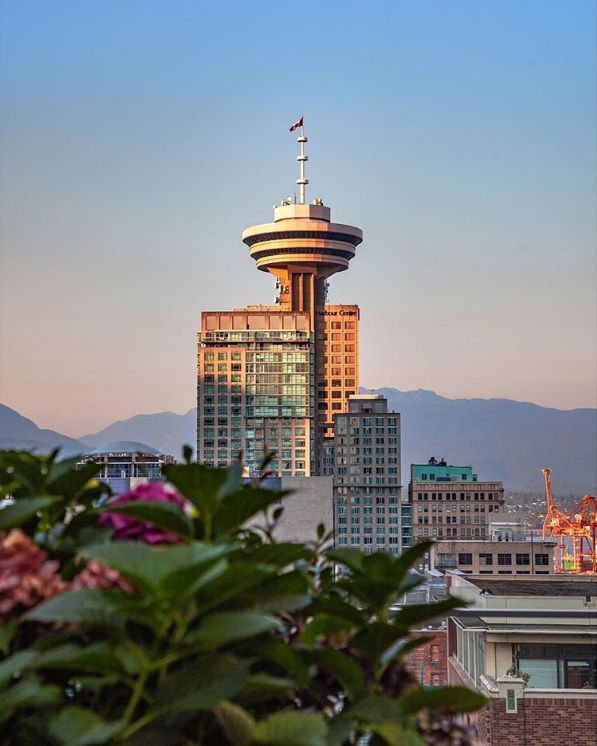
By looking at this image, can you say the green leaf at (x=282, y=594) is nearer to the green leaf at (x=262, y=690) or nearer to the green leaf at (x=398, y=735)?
the green leaf at (x=262, y=690)

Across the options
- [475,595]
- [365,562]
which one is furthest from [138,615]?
[475,595]

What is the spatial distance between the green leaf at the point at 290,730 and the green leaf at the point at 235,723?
13mm

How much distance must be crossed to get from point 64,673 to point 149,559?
46cm

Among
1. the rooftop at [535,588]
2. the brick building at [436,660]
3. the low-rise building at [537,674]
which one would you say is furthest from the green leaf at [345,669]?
the brick building at [436,660]

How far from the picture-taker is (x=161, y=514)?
98.6 inches

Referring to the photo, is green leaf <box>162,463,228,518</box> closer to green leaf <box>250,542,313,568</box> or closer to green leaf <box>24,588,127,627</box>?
green leaf <box>250,542,313,568</box>

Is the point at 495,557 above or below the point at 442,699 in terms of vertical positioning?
below

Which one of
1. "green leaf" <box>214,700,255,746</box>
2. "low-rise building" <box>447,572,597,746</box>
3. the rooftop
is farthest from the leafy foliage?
the rooftop

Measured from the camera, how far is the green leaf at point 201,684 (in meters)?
2.18

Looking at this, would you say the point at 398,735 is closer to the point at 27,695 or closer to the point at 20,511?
the point at 27,695

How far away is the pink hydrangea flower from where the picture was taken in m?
2.58

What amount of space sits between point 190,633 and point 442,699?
60cm

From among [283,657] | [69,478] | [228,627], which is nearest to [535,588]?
[69,478]

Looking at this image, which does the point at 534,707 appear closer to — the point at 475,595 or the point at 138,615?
the point at 475,595
